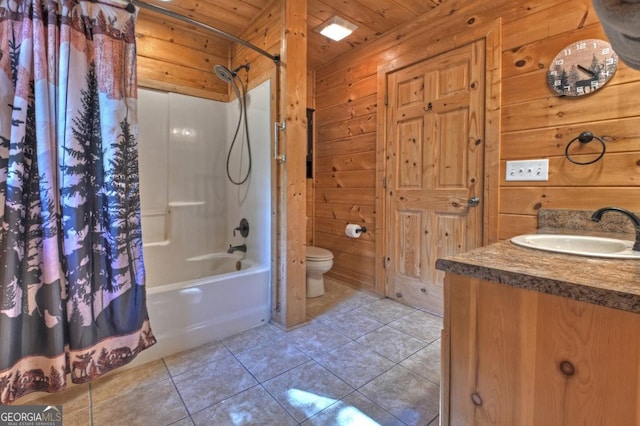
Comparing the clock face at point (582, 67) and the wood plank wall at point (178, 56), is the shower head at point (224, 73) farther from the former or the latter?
the clock face at point (582, 67)

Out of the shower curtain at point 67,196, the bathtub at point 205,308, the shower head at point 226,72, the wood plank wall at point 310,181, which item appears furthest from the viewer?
the wood plank wall at point 310,181

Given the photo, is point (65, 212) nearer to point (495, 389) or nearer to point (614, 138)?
point (495, 389)

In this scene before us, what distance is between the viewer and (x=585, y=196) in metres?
1.53

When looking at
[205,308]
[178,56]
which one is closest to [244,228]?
[205,308]

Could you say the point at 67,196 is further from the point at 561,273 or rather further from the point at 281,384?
the point at 561,273

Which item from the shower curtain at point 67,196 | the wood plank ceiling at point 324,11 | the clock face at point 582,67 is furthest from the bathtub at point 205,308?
the clock face at point 582,67

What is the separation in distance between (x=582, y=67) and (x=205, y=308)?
2.54 m

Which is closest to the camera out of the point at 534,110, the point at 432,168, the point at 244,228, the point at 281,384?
the point at 281,384

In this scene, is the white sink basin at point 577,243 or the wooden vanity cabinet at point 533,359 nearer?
the wooden vanity cabinet at point 533,359

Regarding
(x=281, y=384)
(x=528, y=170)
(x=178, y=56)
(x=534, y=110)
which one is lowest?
(x=281, y=384)

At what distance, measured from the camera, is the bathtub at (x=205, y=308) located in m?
1.64

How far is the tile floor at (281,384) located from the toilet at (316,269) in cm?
63

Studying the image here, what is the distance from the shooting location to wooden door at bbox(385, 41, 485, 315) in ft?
6.56

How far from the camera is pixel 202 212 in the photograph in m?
2.67
